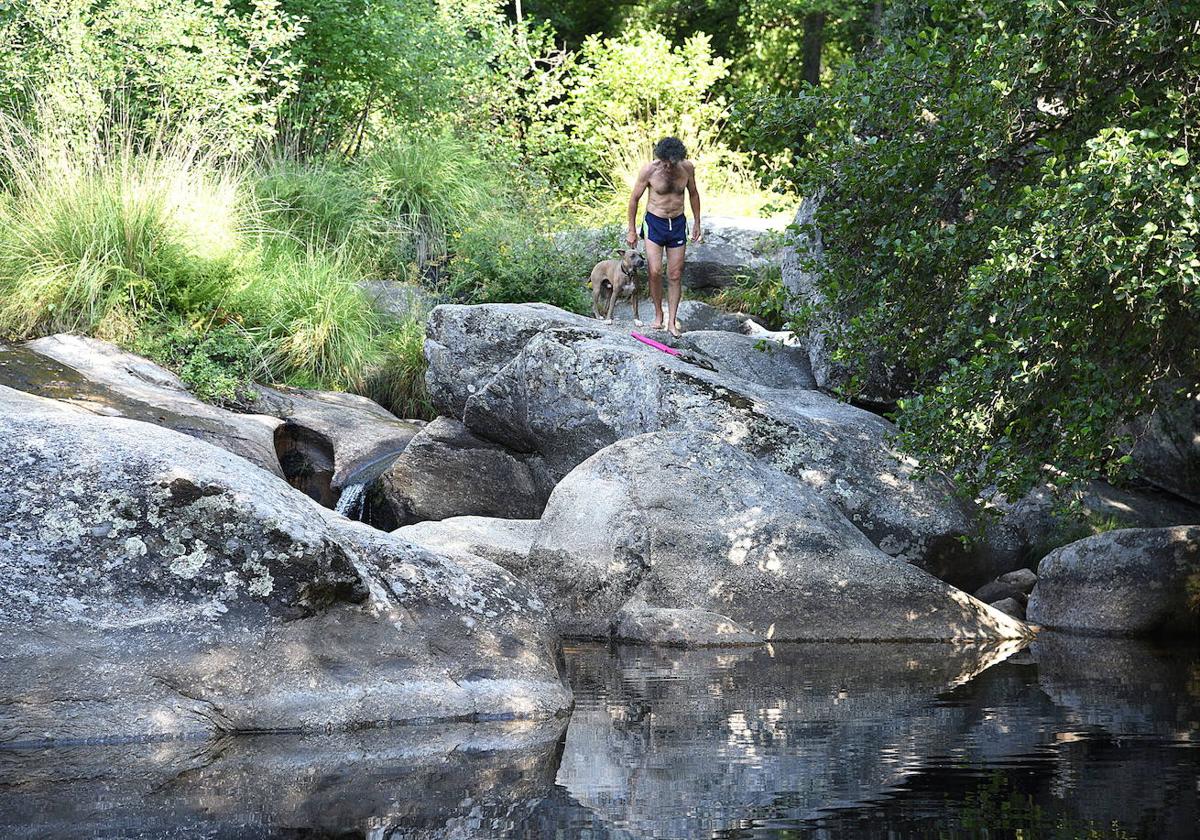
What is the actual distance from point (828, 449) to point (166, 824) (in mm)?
6783

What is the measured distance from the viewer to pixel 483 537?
30.2 ft

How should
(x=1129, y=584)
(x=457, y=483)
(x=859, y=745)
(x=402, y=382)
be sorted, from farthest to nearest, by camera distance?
1. (x=402, y=382)
2. (x=457, y=483)
3. (x=1129, y=584)
4. (x=859, y=745)

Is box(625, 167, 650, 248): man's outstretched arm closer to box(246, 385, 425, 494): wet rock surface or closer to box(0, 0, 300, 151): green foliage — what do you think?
box(246, 385, 425, 494): wet rock surface

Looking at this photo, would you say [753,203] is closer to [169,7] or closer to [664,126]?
[664,126]

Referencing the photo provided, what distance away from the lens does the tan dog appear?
12.2 meters

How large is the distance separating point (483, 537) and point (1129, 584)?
13.5 feet

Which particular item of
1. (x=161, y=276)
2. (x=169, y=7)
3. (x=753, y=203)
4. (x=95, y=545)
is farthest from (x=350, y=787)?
(x=753, y=203)

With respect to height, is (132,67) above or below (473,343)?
above

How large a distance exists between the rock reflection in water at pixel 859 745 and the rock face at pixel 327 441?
5359mm

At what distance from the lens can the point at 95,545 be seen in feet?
17.4

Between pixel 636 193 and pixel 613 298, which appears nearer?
pixel 636 193

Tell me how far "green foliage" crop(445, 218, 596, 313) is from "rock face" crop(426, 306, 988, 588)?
3334mm

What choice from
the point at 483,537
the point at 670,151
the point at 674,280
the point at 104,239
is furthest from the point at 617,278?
the point at 104,239

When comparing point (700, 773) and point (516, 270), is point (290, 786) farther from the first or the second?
point (516, 270)
